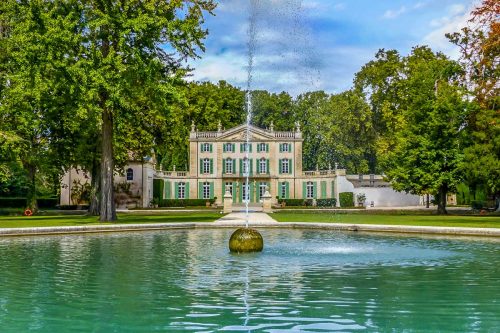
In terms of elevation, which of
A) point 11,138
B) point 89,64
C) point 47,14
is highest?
point 47,14

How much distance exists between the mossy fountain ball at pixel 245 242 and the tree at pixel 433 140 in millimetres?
24220

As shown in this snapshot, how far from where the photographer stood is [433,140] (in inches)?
1494

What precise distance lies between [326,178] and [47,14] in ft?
124

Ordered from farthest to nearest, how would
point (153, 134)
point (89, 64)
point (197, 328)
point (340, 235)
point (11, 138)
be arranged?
point (153, 134) < point (11, 138) < point (89, 64) < point (340, 235) < point (197, 328)

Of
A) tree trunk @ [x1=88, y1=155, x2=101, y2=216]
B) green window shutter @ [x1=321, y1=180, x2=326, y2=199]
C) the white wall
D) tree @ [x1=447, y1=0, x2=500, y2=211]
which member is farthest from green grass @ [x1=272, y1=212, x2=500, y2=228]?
green window shutter @ [x1=321, y1=180, x2=326, y2=199]

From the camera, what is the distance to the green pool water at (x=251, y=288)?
24.2 feet

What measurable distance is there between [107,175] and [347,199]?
3019 centimetres

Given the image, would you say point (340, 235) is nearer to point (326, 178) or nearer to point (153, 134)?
point (153, 134)

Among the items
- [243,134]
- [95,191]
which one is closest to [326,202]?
[243,134]

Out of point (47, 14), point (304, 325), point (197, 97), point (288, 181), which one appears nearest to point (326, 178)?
point (288, 181)

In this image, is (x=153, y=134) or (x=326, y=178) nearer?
(x=153, y=134)

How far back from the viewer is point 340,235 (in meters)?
21.2

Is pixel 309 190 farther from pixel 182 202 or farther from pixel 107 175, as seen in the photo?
pixel 107 175

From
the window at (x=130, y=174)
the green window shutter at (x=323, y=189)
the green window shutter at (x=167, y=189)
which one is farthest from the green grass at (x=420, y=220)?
the green window shutter at (x=167, y=189)
